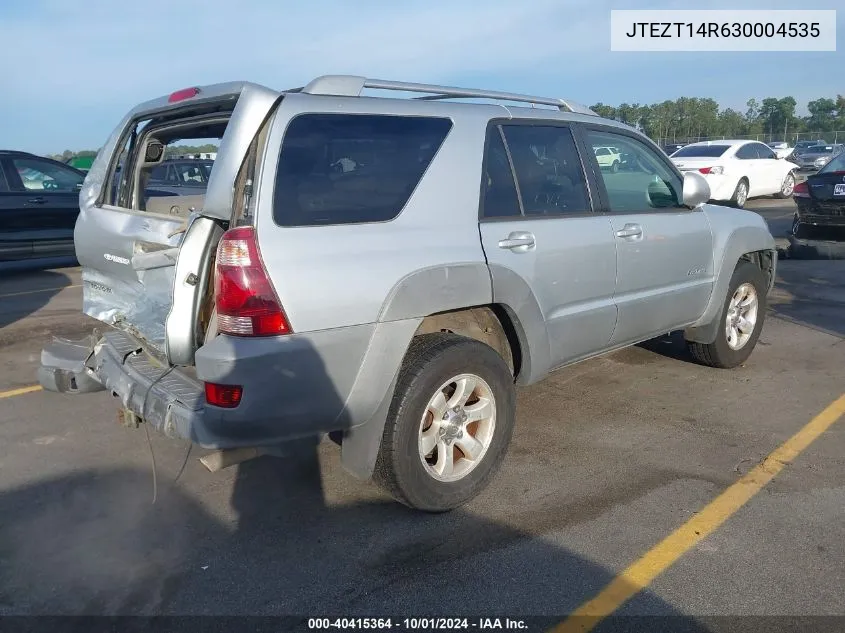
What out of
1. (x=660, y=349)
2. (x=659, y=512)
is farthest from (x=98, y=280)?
(x=660, y=349)

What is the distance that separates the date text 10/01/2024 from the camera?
8.73 ft

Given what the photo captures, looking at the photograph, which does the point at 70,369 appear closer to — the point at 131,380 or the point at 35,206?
the point at 131,380

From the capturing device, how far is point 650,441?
428cm

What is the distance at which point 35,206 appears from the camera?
31.9 feet

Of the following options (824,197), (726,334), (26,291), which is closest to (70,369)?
(726,334)

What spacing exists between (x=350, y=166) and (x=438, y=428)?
1.27 meters

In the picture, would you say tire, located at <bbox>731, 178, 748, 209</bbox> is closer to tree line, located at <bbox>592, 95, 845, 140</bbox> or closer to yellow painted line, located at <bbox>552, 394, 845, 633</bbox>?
yellow painted line, located at <bbox>552, 394, 845, 633</bbox>

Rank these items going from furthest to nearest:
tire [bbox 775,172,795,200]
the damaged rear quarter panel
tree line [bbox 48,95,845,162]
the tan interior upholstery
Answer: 1. tree line [bbox 48,95,845,162]
2. tire [bbox 775,172,795,200]
3. the tan interior upholstery
4. the damaged rear quarter panel

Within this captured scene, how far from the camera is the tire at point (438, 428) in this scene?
3.21m

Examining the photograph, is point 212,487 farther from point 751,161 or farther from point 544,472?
point 751,161

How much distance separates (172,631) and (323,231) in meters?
1.60

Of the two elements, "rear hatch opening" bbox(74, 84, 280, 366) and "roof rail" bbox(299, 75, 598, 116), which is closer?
"rear hatch opening" bbox(74, 84, 280, 366)

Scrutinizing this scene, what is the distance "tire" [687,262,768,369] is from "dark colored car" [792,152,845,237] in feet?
16.9

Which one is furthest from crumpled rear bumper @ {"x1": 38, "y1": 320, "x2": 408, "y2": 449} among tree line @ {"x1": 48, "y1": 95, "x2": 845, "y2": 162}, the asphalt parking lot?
tree line @ {"x1": 48, "y1": 95, "x2": 845, "y2": 162}
